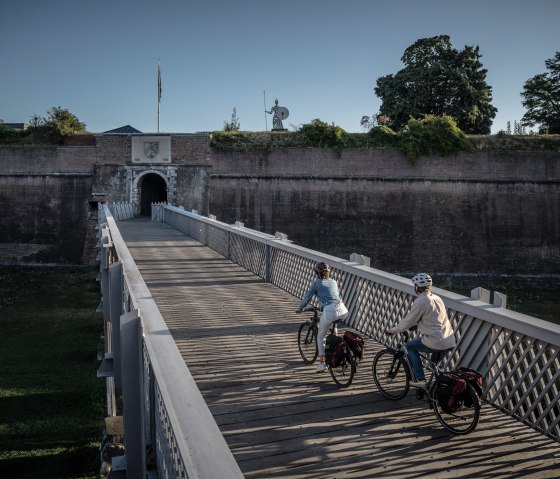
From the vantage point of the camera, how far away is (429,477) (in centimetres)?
354

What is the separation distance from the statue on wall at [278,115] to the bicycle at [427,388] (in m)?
27.3

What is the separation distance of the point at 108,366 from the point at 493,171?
22983 mm

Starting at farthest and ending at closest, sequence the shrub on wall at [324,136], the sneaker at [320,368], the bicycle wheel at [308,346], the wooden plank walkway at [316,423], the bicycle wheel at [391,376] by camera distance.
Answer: the shrub on wall at [324,136]
the bicycle wheel at [308,346]
the sneaker at [320,368]
the bicycle wheel at [391,376]
the wooden plank walkway at [316,423]

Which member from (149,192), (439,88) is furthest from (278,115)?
(439,88)

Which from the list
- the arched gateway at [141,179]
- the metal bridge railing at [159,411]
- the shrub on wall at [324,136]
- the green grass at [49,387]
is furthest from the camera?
the arched gateway at [141,179]

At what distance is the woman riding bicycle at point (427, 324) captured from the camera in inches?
179

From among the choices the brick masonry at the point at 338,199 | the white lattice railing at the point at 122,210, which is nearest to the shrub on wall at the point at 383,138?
the brick masonry at the point at 338,199

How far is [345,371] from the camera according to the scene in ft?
16.8

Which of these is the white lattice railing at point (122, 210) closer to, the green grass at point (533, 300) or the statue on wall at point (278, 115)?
the statue on wall at point (278, 115)

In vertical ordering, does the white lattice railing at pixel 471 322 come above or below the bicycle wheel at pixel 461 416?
above

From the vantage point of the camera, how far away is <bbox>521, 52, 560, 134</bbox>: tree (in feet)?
125

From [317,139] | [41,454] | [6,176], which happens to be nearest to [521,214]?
[317,139]

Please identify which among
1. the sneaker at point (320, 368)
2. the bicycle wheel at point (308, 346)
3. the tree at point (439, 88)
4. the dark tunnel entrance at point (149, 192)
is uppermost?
the tree at point (439, 88)

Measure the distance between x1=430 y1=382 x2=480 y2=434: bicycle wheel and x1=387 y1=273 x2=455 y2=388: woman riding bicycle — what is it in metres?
0.29
